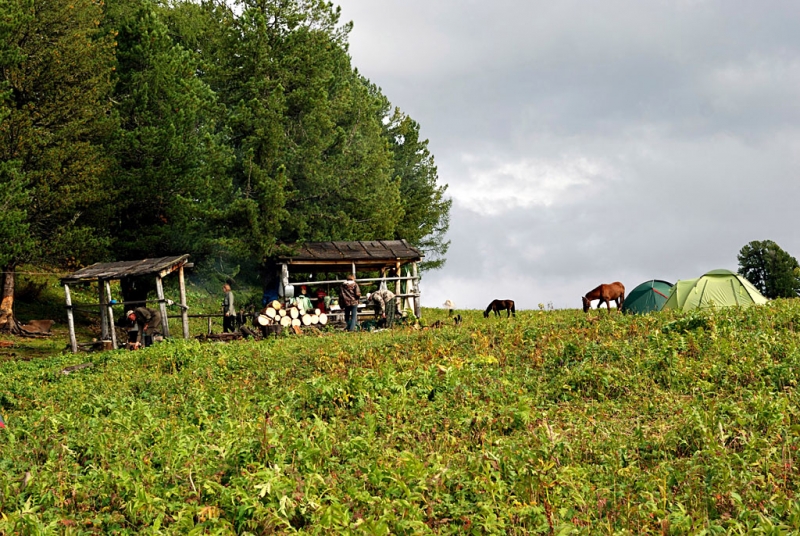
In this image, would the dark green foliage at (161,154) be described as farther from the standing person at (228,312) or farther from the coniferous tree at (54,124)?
the standing person at (228,312)

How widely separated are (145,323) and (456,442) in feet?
55.4

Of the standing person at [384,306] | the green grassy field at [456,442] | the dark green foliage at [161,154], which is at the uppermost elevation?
the dark green foliage at [161,154]

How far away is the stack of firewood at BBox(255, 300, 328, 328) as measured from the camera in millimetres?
24141

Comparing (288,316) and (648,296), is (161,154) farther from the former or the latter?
(648,296)

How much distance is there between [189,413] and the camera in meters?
10.2

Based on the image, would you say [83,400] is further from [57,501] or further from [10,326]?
[10,326]

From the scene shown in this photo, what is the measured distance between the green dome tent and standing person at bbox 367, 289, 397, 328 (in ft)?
28.4

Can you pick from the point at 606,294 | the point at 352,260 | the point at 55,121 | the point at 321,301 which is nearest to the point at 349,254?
the point at 352,260

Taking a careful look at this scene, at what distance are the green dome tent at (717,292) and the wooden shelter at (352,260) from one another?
11334 millimetres

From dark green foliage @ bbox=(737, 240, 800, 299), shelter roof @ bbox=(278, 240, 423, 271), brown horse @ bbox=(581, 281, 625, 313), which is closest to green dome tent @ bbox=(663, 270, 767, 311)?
brown horse @ bbox=(581, 281, 625, 313)

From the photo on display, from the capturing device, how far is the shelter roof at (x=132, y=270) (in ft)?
72.2

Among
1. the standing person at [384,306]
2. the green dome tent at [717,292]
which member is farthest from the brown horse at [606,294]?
the standing person at [384,306]

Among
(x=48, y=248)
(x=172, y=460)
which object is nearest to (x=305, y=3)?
(x=48, y=248)

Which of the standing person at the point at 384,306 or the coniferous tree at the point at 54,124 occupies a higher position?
the coniferous tree at the point at 54,124
